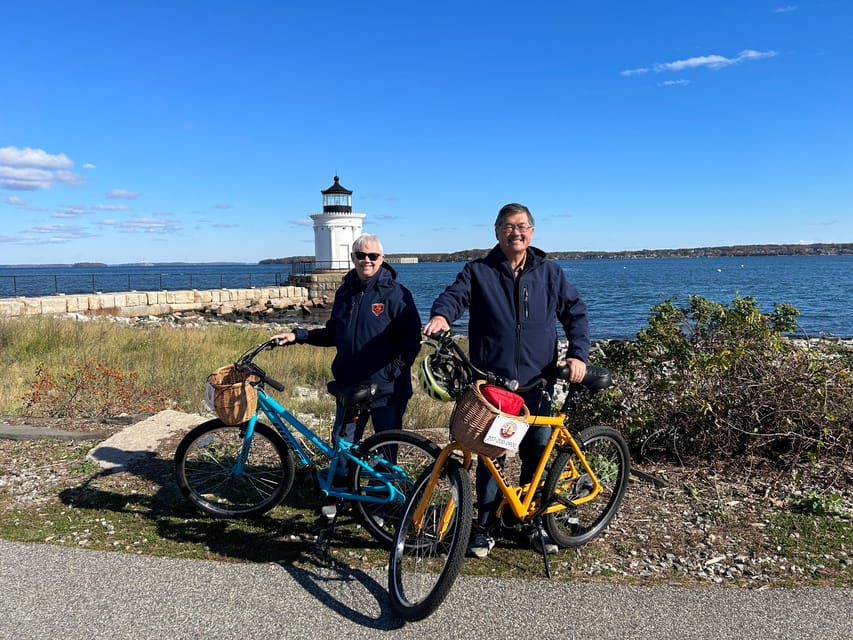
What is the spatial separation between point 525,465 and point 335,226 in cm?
4164

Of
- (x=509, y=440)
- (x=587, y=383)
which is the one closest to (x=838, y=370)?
(x=587, y=383)

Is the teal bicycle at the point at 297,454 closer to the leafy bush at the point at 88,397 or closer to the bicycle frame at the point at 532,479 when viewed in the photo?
the bicycle frame at the point at 532,479

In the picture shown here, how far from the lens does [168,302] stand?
37062 mm

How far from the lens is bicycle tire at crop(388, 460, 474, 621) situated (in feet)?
10.6

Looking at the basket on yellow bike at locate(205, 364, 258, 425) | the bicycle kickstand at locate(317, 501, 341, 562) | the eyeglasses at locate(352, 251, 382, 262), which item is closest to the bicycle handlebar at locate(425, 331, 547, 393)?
the eyeglasses at locate(352, 251, 382, 262)

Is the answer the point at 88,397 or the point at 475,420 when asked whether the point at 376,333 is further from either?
the point at 88,397

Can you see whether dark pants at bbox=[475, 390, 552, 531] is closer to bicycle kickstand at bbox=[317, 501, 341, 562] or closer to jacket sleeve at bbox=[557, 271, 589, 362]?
jacket sleeve at bbox=[557, 271, 589, 362]

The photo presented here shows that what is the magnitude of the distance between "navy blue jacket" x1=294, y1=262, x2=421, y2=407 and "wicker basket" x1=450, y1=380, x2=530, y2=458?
1.15m

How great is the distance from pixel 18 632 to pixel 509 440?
2555mm

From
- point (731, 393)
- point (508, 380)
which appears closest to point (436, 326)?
point (508, 380)

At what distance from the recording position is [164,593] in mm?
3555

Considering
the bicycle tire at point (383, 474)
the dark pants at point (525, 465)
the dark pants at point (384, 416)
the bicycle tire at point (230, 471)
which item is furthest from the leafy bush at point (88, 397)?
the dark pants at point (525, 465)

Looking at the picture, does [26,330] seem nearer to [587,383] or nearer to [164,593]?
[164,593]

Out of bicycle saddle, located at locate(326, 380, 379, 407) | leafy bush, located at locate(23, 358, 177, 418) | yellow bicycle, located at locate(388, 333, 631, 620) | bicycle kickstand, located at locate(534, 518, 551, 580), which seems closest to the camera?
yellow bicycle, located at locate(388, 333, 631, 620)
